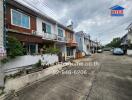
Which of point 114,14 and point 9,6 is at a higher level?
point 9,6

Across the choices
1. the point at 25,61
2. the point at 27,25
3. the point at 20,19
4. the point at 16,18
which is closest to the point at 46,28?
the point at 27,25

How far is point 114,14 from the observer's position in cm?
940

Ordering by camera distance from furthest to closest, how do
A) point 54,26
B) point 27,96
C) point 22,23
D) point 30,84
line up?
point 54,26, point 22,23, point 30,84, point 27,96

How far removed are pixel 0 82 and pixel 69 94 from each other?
3575 mm

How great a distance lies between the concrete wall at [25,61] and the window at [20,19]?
367cm

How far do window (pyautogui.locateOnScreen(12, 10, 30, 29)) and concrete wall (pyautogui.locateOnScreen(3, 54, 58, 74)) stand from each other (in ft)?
12.1

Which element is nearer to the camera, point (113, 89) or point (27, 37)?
point (113, 89)

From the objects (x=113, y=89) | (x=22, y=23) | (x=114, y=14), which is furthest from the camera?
(x=22, y=23)

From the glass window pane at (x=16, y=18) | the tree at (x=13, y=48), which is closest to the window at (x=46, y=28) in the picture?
the glass window pane at (x=16, y=18)

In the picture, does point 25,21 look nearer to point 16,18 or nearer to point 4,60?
point 16,18

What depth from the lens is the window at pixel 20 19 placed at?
9.92m

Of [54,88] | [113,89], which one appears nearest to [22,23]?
[54,88]

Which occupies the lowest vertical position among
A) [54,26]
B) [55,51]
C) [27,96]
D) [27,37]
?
[27,96]

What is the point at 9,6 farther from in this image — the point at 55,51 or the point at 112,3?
the point at 112,3
